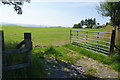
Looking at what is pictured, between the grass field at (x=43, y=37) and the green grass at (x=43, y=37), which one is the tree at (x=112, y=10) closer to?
the grass field at (x=43, y=37)

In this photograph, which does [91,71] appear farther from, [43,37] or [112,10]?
[112,10]

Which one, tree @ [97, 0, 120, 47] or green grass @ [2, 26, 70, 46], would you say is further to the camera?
tree @ [97, 0, 120, 47]

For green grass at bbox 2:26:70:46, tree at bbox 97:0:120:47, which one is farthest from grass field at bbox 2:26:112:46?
tree at bbox 97:0:120:47

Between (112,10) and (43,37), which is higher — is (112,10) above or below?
above

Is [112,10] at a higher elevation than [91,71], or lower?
higher

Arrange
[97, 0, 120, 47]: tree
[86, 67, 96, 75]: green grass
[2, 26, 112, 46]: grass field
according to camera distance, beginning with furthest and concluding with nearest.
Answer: [97, 0, 120, 47]: tree, [2, 26, 112, 46]: grass field, [86, 67, 96, 75]: green grass

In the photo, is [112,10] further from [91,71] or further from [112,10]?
[91,71]

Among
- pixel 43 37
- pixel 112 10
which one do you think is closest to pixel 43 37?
pixel 43 37

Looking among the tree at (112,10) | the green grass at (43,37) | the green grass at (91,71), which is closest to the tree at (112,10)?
the tree at (112,10)

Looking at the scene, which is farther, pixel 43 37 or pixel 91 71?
pixel 43 37

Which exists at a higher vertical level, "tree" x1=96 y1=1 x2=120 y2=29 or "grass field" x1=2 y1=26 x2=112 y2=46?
"tree" x1=96 y1=1 x2=120 y2=29

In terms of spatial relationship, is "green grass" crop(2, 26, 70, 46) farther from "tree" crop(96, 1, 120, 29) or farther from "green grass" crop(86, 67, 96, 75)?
"tree" crop(96, 1, 120, 29)

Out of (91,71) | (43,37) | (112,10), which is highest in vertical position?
(112,10)

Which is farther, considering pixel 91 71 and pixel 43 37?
pixel 43 37
